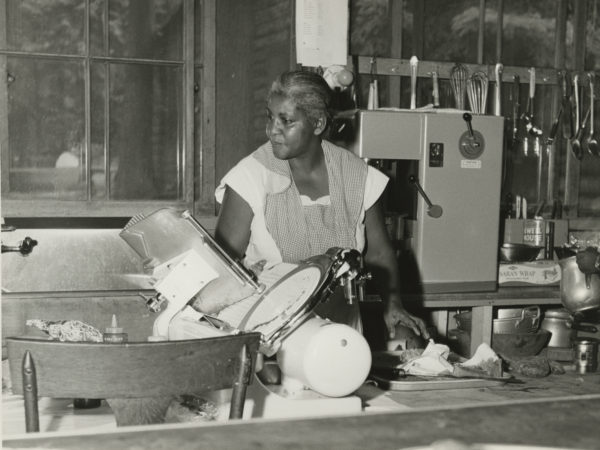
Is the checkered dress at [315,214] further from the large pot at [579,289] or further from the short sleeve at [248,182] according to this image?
the large pot at [579,289]

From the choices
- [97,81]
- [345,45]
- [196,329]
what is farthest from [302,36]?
[196,329]

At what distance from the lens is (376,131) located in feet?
10.9

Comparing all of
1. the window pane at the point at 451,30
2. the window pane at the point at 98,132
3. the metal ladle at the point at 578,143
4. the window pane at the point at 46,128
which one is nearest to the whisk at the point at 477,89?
the window pane at the point at 451,30

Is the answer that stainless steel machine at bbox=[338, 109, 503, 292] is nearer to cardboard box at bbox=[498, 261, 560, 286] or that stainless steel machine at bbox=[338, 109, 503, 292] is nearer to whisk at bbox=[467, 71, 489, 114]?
cardboard box at bbox=[498, 261, 560, 286]

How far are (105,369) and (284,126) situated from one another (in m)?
1.17

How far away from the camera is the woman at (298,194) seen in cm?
248

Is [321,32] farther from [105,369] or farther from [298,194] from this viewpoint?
[105,369]

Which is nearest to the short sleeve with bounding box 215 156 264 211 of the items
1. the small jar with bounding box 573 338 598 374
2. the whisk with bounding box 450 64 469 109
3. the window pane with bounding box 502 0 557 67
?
the small jar with bounding box 573 338 598 374

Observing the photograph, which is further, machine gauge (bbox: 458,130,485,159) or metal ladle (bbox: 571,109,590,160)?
metal ladle (bbox: 571,109,590,160)

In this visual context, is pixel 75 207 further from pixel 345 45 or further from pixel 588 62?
pixel 588 62

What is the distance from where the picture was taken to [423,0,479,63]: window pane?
161 inches

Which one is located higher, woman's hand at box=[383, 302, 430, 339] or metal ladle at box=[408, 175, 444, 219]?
metal ladle at box=[408, 175, 444, 219]

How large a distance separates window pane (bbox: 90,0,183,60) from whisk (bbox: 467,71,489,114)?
4.45ft

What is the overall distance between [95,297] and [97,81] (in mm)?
948
